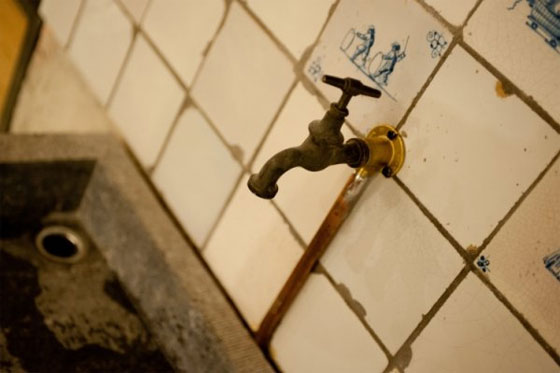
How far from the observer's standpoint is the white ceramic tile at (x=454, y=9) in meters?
0.56

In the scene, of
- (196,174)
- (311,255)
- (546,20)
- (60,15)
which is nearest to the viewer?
(546,20)

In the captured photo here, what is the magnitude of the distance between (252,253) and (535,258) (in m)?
0.48

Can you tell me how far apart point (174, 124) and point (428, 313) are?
0.63 metres

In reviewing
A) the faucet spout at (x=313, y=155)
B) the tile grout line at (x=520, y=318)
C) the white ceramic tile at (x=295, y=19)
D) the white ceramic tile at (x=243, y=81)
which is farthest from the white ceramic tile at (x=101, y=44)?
the tile grout line at (x=520, y=318)

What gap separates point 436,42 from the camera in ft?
1.93

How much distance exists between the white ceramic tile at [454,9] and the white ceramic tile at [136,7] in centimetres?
66

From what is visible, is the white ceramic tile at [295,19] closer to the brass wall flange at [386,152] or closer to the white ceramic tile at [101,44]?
the brass wall flange at [386,152]

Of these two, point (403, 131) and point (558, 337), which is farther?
point (403, 131)

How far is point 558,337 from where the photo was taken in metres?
0.51

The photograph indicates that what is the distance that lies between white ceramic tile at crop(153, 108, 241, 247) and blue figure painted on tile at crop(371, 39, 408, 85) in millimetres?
329

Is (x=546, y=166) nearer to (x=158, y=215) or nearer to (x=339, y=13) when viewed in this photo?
(x=339, y=13)

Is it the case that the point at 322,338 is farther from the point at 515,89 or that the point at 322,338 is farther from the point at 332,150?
the point at 515,89

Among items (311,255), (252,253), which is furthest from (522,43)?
(252,253)

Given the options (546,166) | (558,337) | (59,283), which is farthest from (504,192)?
(59,283)
